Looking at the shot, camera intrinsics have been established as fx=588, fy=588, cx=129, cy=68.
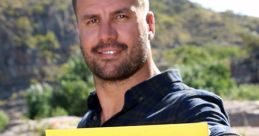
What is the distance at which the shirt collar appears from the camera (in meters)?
1.49

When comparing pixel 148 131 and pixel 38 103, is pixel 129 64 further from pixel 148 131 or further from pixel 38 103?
pixel 38 103

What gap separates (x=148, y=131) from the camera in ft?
3.74

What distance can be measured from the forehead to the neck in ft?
0.63

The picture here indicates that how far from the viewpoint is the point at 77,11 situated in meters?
1.56

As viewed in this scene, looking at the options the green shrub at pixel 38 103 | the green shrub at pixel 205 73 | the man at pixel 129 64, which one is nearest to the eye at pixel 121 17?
the man at pixel 129 64

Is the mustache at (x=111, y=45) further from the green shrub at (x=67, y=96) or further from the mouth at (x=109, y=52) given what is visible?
the green shrub at (x=67, y=96)

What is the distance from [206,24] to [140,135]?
70296 mm

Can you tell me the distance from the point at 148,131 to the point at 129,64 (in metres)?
0.39

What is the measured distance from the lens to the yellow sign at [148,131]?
108cm

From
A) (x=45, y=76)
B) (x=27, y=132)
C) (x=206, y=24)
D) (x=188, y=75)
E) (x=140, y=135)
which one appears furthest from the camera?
(x=206, y=24)

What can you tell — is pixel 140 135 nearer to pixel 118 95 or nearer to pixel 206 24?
pixel 118 95

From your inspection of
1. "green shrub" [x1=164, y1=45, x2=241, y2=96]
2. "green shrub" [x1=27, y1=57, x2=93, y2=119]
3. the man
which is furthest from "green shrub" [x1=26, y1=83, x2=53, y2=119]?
the man

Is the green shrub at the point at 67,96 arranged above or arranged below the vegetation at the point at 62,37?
above

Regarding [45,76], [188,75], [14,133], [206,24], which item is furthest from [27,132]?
[206,24]
